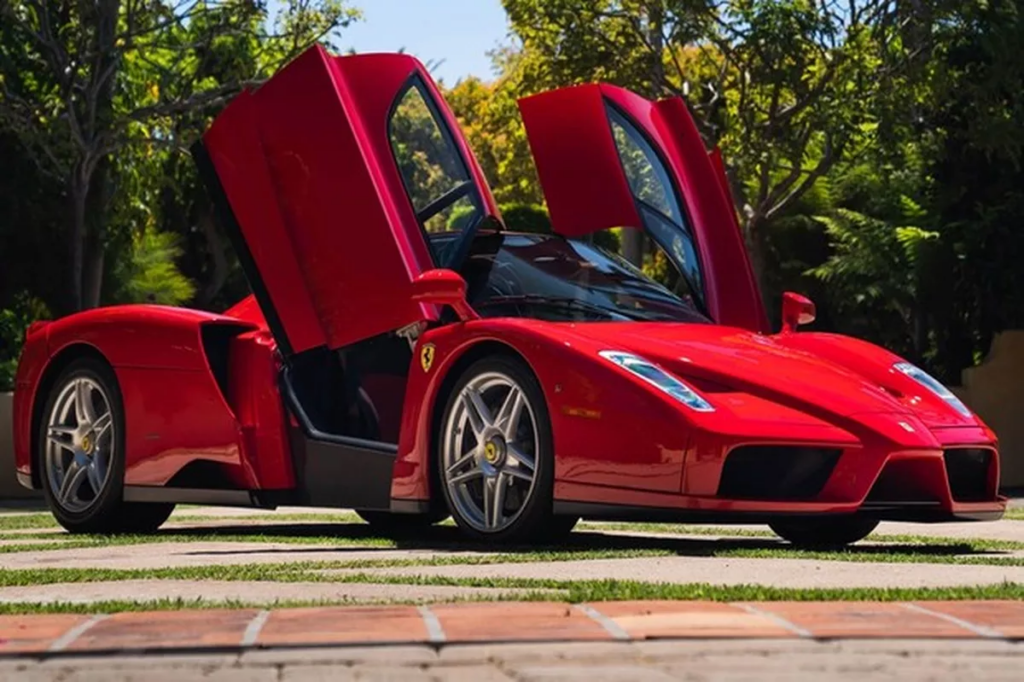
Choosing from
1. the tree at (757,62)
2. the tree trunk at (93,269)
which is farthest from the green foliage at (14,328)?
the tree at (757,62)

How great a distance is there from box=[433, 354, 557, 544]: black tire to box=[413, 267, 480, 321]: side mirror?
280mm

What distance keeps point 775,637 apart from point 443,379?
408cm

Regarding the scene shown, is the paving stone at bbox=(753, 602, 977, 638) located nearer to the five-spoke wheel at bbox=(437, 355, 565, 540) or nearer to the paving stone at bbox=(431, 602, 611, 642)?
the paving stone at bbox=(431, 602, 611, 642)

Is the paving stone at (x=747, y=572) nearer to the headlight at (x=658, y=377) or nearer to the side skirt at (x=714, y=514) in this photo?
the side skirt at (x=714, y=514)

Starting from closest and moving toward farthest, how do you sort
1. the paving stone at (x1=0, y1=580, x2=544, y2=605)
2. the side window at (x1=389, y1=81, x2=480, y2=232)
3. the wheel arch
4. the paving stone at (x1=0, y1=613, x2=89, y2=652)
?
the paving stone at (x1=0, y1=613, x2=89, y2=652)
the paving stone at (x1=0, y1=580, x2=544, y2=605)
the side window at (x1=389, y1=81, x2=480, y2=232)
the wheel arch

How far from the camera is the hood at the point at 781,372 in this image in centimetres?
804

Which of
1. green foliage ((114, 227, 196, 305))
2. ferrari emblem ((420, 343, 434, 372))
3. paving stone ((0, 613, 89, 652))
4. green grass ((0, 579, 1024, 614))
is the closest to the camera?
paving stone ((0, 613, 89, 652))

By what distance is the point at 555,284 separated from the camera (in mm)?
9344

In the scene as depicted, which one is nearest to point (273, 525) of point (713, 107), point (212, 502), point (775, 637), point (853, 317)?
point (212, 502)

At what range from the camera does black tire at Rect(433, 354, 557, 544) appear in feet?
26.8

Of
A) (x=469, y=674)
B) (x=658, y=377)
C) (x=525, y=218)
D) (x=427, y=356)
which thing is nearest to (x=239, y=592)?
(x=469, y=674)

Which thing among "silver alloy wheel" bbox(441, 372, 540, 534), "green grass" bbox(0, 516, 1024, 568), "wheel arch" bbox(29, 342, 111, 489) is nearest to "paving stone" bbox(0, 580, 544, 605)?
"green grass" bbox(0, 516, 1024, 568)

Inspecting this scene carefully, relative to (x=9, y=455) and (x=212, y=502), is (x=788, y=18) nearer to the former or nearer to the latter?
(x=9, y=455)

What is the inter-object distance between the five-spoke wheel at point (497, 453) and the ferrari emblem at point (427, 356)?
223mm
